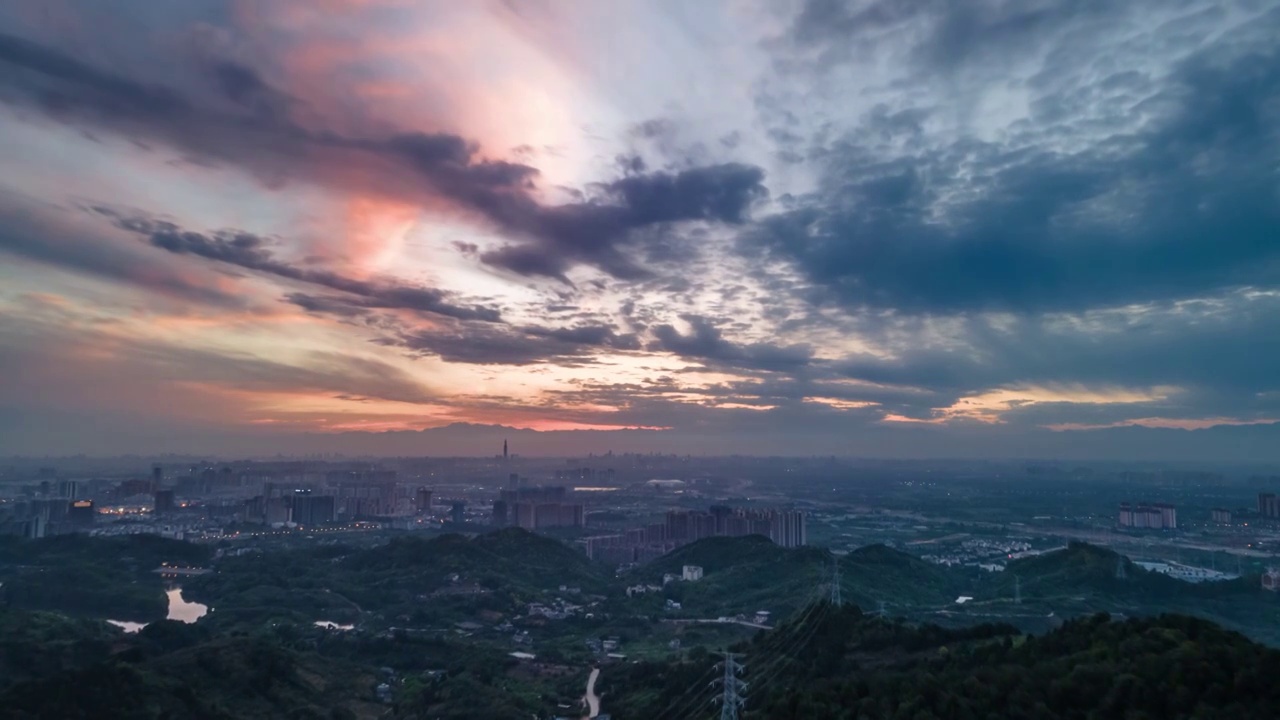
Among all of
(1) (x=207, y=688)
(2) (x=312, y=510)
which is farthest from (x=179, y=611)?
(2) (x=312, y=510)

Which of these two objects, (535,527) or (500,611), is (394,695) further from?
(535,527)

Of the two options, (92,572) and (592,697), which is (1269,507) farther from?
(92,572)

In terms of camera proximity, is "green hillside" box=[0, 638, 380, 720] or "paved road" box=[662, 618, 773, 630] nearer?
"green hillside" box=[0, 638, 380, 720]

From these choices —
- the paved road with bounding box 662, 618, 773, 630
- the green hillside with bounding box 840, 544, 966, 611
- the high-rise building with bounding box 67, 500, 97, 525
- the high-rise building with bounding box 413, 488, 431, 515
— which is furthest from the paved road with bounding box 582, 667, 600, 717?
the high-rise building with bounding box 413, 488, 431, 515

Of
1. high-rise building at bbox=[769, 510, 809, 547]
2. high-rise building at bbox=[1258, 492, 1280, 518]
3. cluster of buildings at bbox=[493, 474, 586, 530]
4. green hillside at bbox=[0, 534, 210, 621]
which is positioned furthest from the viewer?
cluster of buildings at bbox=[493, 474, 586, 530]

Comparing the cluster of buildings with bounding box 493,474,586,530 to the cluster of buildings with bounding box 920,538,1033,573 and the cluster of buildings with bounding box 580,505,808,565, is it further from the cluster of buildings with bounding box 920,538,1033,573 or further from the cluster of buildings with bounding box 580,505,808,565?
the cluster of buildings with bounding box 920,538,1033,573

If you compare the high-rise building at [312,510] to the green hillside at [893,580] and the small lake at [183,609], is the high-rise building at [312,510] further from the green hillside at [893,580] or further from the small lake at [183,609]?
the green hillside at [893,580]
